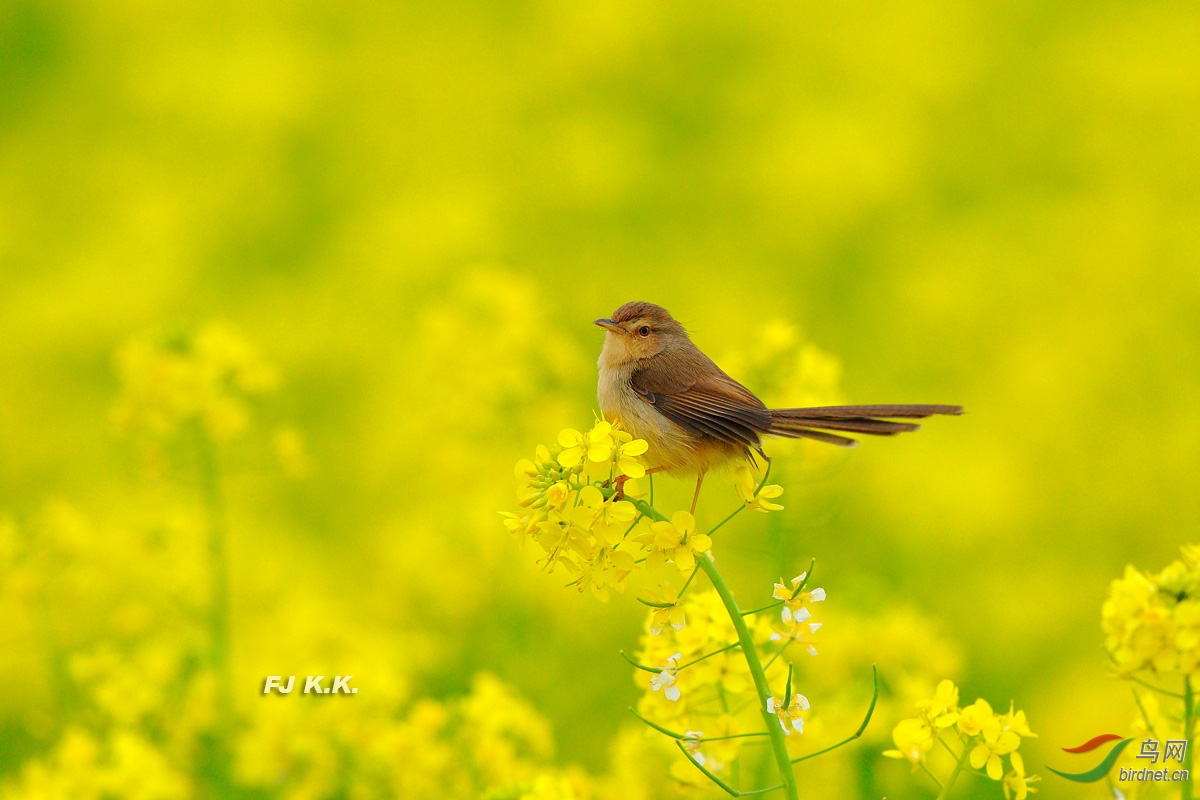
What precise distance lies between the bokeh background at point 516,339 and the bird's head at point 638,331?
62 cm

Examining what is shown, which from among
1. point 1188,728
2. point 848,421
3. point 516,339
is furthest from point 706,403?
→ point 516,339

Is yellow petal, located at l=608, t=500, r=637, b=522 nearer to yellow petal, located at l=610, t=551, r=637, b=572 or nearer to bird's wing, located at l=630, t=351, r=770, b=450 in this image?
yellow petal, located at l=610, t=551, r=637, b=572

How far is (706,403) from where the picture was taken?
2650mm

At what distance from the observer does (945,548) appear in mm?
6801

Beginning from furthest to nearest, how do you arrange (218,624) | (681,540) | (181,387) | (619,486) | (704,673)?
(181,387) → (218,624) → (704,673) → (619,486) → (681,540)

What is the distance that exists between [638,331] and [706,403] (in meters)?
0.54

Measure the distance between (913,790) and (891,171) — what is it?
334 inches

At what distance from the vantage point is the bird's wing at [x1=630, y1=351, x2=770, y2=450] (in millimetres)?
2482

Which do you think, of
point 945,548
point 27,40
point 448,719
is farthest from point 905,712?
point 27,40

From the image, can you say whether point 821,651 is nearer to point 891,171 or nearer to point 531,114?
point 891,171

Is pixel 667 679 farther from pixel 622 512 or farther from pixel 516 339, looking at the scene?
pixel 516 339

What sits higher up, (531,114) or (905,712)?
(531,114)

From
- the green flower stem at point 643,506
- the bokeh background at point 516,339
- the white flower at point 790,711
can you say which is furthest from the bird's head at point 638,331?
the white flower at point 790,711

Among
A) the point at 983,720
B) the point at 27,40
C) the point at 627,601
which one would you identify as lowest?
the point at 983,720
